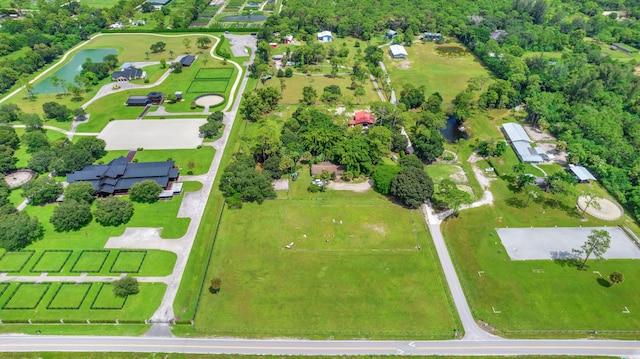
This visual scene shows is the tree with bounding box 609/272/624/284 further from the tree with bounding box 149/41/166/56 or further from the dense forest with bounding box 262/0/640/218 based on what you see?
the tree with bounding box 149/41/166/56

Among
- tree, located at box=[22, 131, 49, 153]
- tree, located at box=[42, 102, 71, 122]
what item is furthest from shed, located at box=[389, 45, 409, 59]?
tree, located at box=[22, 131, 49, 153]

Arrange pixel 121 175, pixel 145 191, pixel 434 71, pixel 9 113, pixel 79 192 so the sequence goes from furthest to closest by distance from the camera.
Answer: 1. pixel 434 71
2. pixel 9 113
3. pixel 121 175
4. pixel 145 191
5. pixel 79 192

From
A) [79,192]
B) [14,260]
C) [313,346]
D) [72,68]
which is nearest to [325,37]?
[72,68]

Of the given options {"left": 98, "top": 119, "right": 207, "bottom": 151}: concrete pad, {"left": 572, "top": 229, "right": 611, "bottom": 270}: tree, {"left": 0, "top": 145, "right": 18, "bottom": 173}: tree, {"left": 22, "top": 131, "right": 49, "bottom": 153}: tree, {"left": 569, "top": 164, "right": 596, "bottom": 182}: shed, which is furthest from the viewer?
{"left": 98, "top": 119, "right": 207, "bottom": 151}: concrete pad

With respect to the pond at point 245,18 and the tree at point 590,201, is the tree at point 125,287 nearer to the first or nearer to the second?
the tree at point 590,201

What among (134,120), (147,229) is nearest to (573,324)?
(147,229)

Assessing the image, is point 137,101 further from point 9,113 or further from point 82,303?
point 82,303
